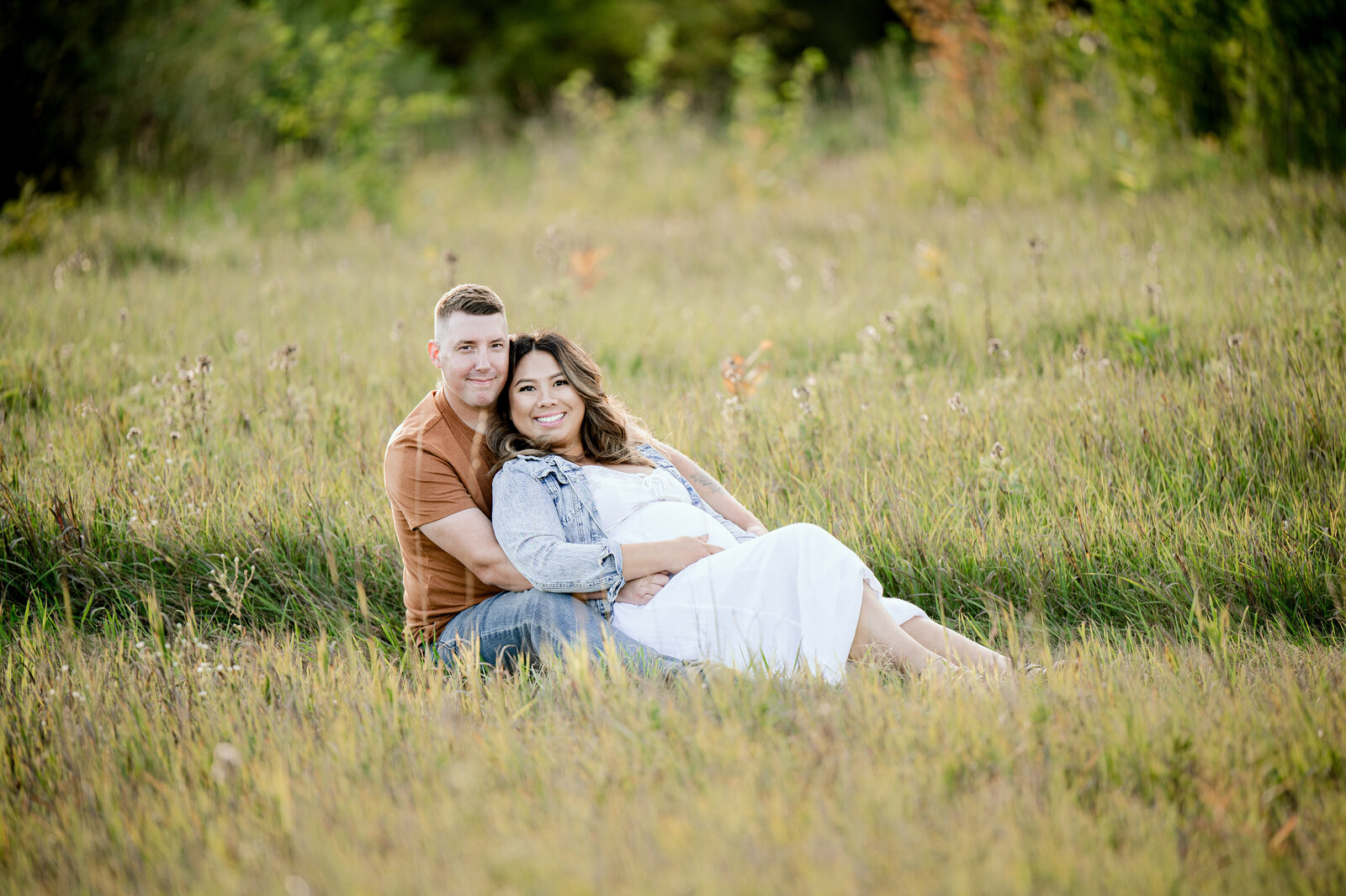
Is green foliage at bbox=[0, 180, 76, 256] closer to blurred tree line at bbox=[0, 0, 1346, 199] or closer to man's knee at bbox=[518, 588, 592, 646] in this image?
blurred tree line at bbox=[0, 0, 1346, 199]

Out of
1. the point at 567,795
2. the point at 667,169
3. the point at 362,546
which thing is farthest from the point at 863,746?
the point at 667,169

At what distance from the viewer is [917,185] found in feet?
30.5

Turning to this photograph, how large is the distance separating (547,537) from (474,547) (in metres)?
0.26

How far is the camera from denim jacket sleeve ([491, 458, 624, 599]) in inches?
123

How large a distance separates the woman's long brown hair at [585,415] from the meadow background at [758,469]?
30.3 inches

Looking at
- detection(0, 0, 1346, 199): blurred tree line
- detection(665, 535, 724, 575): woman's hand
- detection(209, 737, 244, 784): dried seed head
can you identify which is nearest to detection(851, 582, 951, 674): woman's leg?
detection(665, 535, 724, 575): woman's hand

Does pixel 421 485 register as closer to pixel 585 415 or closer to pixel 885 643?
pixel 585 415

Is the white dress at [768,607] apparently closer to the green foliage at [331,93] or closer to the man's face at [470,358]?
the man's face at [470,358]

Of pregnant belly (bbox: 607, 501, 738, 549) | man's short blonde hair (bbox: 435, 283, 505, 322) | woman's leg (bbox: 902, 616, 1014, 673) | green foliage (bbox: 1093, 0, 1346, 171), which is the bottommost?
woman's leg (bbox: 902, 616, 1014, 673)

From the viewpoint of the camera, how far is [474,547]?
10.6 feet

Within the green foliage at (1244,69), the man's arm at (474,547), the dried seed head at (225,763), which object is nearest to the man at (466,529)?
the man's arm at (474,547)

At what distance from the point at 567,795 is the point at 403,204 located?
32.6 ft

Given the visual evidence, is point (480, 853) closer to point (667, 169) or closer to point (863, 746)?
point (863, 746)

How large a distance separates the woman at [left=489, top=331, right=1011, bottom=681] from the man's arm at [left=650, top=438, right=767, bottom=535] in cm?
7
